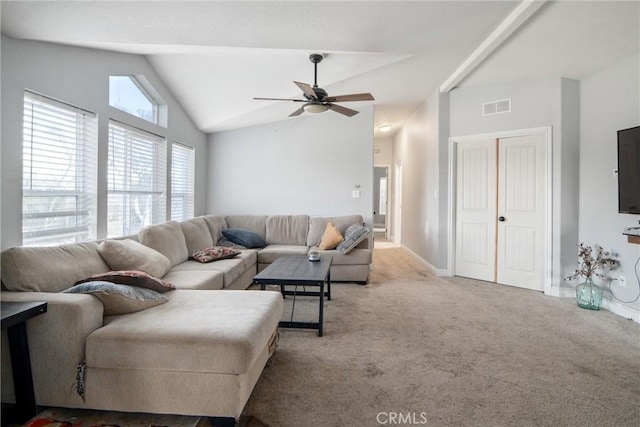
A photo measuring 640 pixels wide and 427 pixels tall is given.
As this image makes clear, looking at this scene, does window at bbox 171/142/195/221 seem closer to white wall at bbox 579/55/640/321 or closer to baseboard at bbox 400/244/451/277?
baseboard at bbox 400/244/451/277

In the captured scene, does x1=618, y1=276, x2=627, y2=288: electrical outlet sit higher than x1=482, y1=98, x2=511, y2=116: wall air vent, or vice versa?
x1=482, y1=98, x2=511, y2=116: wall air vent

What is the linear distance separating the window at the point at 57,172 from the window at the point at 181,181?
5.34ft

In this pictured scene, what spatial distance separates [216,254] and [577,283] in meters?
4.29

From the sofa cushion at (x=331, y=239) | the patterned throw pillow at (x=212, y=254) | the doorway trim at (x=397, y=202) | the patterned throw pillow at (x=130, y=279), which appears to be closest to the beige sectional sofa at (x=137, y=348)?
the patterned throw pillow at (x=130, y=279)

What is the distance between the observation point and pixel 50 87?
8.12 feet

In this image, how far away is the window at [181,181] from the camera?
463 cm

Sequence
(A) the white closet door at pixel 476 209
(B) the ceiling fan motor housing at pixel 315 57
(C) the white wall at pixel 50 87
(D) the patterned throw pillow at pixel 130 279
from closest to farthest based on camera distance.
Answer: (D) the patterned throw pillow at pixel 130 279
(C) the white wall at pixel 50 87
(B) the ceiling fan motor housing at pixel 315 57
(A) the white closet door at pixel 476 209

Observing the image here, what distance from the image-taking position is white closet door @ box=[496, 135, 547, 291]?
4.10 m

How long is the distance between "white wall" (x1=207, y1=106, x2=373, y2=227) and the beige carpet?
2.23 meters

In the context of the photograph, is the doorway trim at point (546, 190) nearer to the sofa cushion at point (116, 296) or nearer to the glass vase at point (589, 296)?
the glass vase at point (589, 296)

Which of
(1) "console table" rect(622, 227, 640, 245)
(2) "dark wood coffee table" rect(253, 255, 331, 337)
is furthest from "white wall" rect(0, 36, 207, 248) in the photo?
(1) "console table" rect(622, 227, 640, 245)

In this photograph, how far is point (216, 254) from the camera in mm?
3730

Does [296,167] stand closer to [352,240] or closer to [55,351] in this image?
[352,240]

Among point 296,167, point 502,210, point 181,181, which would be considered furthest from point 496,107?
point 181,181
